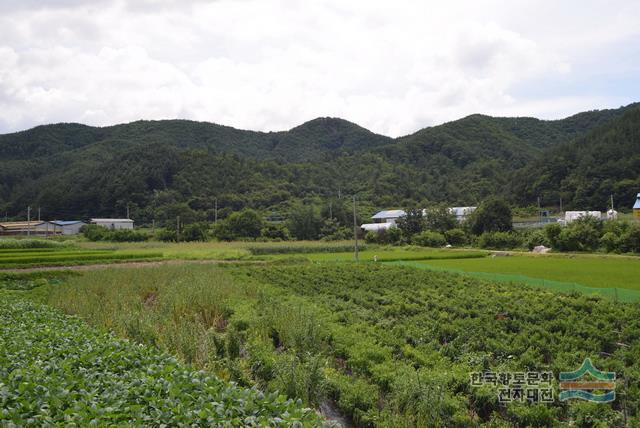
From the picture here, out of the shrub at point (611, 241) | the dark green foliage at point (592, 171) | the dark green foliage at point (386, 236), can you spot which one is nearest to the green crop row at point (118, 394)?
the shrub at point (611, 241)

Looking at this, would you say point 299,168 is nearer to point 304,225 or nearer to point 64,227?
point 304,225

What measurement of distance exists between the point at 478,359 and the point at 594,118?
108370mm

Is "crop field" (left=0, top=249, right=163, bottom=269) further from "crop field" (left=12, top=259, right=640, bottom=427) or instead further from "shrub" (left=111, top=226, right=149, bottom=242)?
"shrub" (left=111, top=226, right=149, bottom=242)

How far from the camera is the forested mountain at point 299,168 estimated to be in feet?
225

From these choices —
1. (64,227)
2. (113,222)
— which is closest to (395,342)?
(113,222)

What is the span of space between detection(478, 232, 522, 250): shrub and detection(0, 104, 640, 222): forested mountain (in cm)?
2413

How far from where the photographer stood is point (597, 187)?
6419 cm

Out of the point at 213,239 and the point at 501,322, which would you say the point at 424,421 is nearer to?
the point at 501,322

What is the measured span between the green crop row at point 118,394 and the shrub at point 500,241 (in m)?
44.6

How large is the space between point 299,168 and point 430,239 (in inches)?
1716

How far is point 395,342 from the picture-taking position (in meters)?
10.4

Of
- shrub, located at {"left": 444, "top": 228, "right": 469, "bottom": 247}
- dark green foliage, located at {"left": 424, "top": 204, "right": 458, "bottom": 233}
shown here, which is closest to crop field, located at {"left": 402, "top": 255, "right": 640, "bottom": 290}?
shrub, located at {"left": 444, "top": 228, "right": 469, "bottom": 247}

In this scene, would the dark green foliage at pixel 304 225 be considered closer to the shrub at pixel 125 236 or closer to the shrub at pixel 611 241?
the shrub at pixel 125 236

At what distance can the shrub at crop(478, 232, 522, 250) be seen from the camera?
46.5 m
